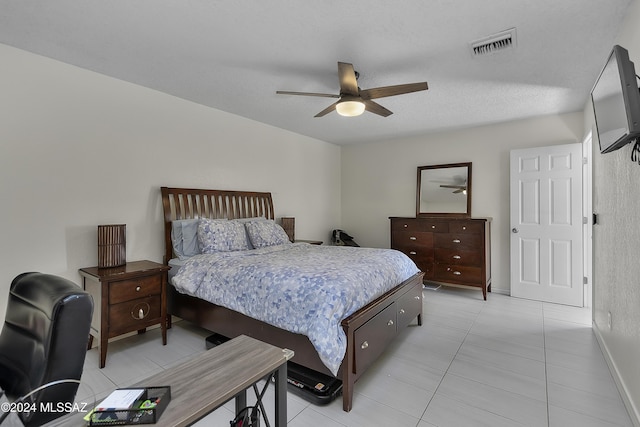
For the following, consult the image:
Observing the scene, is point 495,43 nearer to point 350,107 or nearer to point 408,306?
point 350,107

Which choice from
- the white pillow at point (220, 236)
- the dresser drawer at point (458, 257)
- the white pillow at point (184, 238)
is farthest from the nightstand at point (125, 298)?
the dresser drawer at point (458, 257)

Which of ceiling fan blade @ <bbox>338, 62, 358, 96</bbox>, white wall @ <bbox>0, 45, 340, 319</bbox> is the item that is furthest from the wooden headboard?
ceiling fan blade @ <bbox>338, 62, 358, 96</bbox>

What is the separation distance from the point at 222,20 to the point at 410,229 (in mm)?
3701

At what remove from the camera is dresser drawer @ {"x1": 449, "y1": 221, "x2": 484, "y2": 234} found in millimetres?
4102

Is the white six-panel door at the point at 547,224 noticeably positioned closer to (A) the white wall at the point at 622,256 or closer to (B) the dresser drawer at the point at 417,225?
(B) the dresser drawer at the point at 417,225

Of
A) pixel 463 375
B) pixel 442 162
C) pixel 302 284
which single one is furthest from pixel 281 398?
pixel 442 162

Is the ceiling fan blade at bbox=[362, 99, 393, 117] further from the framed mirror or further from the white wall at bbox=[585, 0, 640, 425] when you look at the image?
the framed mirror

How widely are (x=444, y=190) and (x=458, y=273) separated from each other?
1357 millimetres

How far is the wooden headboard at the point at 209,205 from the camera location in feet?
10.6

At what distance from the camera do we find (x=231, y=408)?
194cm

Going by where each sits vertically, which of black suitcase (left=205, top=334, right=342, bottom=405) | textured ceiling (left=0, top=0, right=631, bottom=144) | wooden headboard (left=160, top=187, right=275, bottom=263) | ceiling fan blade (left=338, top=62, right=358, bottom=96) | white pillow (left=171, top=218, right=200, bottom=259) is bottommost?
black suitcase (left=205, top=334, right=342, bottom=405)

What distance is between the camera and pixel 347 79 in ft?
Answer: 7.64

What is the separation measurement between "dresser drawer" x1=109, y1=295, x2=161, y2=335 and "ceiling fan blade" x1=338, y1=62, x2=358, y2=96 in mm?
2464

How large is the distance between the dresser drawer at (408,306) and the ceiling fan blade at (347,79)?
5.98 feet
